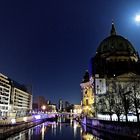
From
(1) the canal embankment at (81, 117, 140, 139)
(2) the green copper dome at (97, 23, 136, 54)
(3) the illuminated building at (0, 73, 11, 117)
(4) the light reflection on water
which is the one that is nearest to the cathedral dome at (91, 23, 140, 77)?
(2) the green copper dome at (97, 23, 136, 54)

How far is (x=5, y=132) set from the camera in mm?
62656

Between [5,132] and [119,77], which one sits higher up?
[119,77]

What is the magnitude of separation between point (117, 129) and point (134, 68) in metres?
115

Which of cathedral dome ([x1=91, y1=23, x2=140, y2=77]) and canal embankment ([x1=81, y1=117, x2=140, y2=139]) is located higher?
cathedral dome ([x1=91, y1=23, x2=140, y2=77])

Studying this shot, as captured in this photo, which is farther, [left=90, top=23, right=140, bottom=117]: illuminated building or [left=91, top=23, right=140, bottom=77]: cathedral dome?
[left=91, top=23, right=140, bottom=77]: cathedral dome

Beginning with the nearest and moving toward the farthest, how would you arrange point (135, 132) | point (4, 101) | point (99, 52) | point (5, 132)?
A: point (135, 132), point (5, 132), point (4, 101), point (99, 52)

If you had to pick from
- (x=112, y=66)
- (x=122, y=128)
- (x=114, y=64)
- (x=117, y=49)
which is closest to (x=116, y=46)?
(x=117, y=49)

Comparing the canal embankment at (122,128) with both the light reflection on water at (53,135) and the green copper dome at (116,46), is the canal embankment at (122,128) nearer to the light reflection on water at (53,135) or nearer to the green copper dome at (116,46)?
the light reflection on water at (53,135)

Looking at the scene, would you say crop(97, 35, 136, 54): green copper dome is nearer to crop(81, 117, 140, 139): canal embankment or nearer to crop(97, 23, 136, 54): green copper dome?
crop(97, 23, 136, 54): green copper dome

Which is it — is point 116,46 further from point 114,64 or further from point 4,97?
point 4,97

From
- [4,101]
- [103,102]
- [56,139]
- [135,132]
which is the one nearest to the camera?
[135,132]

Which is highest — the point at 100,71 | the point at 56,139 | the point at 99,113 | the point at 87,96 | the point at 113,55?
the point at 113,55

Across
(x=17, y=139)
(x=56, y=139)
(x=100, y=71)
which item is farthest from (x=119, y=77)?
A: (x=17, y=139)

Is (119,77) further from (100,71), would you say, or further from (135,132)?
(135,132)
